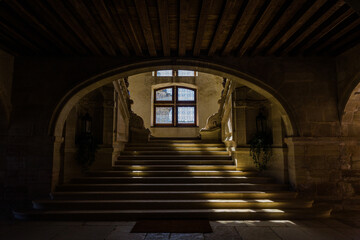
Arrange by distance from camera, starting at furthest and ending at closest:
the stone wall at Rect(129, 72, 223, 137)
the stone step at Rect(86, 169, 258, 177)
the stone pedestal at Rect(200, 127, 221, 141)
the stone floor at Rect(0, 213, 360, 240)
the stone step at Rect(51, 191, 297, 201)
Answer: the stone wall at Rect(129, 72, 223, 137) < the stone pedestal at Rect(200, 127, 221, 141) < the stone step at Rect(86, 169, 258, 177) < the stone step at Rect(51, 191, 297, 201) < the stone floor at Rect(0, 213, 360, 240)

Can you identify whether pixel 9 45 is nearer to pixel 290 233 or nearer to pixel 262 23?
pixel 262 23

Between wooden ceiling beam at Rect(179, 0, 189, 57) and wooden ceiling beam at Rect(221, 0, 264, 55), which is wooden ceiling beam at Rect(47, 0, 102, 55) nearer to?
wooden ceiling beam at Rect(179, 0, 189, 57)

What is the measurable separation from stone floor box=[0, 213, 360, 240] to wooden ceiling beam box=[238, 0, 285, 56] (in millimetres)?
2804

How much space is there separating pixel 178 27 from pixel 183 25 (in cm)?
22

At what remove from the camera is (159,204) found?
3820mm

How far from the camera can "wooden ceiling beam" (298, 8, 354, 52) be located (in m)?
2.99

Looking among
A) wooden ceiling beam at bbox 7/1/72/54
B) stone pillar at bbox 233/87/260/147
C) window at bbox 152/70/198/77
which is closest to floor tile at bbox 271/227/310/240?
stone pillar at bbox 233/87/260/147

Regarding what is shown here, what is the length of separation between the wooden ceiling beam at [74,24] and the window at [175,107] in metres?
6.18

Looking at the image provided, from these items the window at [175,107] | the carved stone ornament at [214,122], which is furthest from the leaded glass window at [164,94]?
the carved stone ornament at [214,122]

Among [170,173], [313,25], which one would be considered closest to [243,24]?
[313,25]

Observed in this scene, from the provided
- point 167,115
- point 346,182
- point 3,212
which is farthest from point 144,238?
point 167,115

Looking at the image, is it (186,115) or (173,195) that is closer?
(173,195)

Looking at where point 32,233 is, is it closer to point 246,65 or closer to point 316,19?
point 246,65

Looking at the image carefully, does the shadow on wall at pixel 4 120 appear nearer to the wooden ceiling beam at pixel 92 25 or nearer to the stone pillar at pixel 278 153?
the wooden ceiling beam at pixel 92 25
